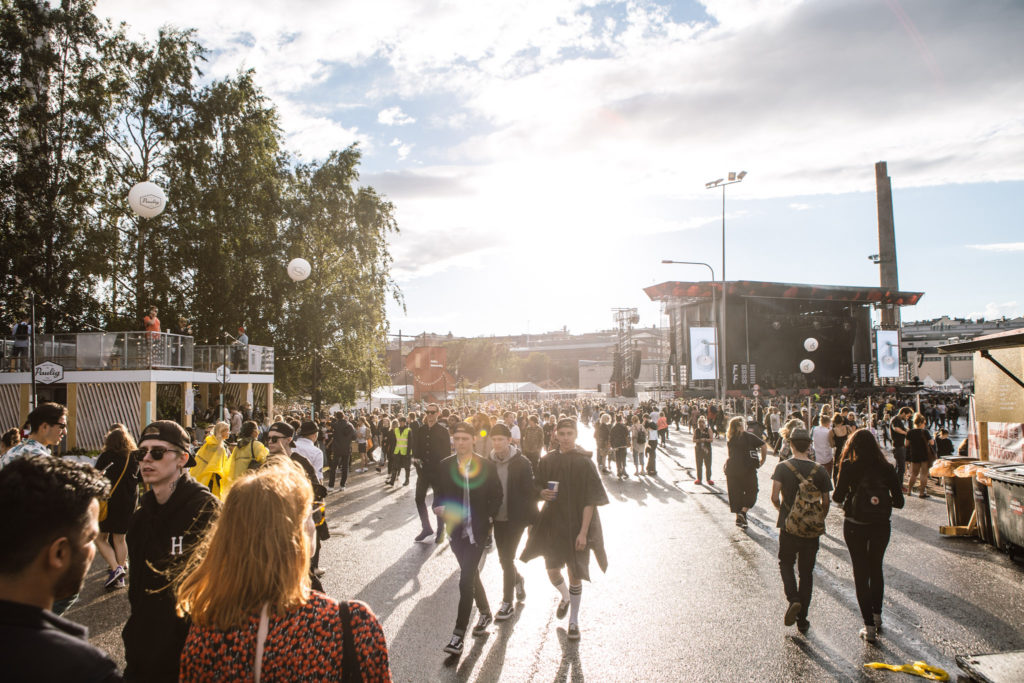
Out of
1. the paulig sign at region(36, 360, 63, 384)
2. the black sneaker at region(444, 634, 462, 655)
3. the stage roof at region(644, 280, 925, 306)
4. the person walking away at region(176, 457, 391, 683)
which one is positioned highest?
the stage roof at region(644, 280, 925, 306)

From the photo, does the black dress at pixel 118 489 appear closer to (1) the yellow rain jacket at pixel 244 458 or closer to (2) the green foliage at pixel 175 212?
(1) the yellow rain jacket at pixel 244 458

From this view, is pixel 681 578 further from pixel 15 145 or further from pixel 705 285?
pixel 705 285

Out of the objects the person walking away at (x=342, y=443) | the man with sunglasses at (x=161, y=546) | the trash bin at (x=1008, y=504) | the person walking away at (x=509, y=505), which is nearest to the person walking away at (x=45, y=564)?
the man with sunglasses at (x=161, y=546)

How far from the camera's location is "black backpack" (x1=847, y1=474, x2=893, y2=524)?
5367 mm

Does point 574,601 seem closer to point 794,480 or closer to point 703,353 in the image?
point 794,480

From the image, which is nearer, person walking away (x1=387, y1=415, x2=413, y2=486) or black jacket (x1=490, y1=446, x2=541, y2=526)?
black jacket (x1=490, y1=446, x2=541, y2=526)

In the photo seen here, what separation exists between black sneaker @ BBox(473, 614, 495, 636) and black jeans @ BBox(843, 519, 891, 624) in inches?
123

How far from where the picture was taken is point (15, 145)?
80.8 feet

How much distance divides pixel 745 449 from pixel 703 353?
37.4 m

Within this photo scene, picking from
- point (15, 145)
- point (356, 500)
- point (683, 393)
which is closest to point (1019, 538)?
point (356, 500)

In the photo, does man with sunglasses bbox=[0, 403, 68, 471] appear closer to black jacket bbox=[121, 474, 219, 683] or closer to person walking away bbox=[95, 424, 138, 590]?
person walking away bbox=[95, 424, 138, 590]

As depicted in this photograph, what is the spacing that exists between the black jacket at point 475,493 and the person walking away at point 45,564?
3.87 meters

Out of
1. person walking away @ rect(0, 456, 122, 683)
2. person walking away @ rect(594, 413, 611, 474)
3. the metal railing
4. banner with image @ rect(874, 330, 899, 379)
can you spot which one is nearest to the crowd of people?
person walking away @ rect(0, 456, 122, 683)

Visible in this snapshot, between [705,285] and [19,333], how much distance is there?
43206 mm
